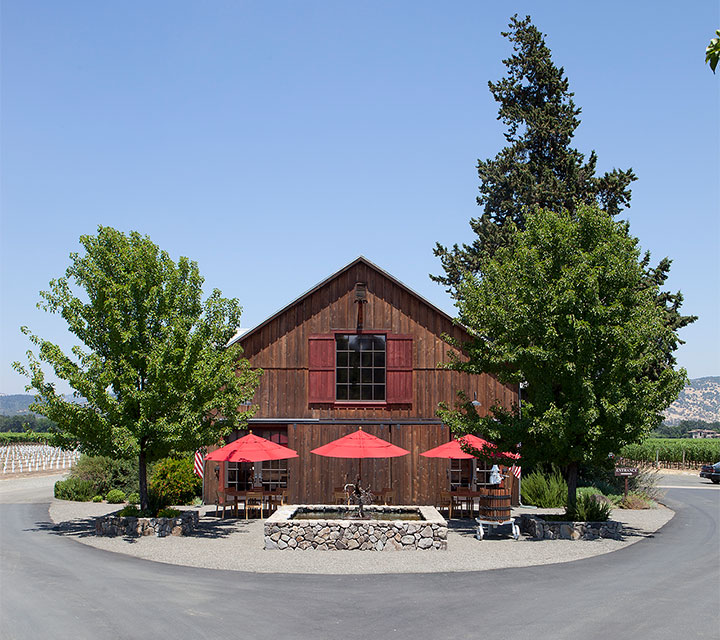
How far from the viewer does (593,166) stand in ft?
118

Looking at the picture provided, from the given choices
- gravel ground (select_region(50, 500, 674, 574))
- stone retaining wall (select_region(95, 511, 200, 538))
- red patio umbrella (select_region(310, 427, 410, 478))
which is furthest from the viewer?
red patio umbrella (select_region(310, 427, 410, 478))

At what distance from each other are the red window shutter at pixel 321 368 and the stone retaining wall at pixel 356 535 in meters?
7.77

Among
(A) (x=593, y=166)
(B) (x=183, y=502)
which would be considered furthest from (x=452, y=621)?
(A) (x=593, y=166)

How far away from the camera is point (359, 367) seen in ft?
80.7

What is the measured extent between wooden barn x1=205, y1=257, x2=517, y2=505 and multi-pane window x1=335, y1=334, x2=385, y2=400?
33 mm

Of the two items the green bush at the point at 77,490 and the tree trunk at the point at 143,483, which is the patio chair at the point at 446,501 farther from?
the green bush at the point at 77,490

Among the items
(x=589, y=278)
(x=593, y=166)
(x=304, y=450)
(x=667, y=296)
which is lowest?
(x=304, y=450)

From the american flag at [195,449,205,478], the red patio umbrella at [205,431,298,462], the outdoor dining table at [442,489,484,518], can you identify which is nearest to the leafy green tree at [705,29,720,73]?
the red patio umbrella at [205,431,298,462]

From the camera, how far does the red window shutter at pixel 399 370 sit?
24.3 m

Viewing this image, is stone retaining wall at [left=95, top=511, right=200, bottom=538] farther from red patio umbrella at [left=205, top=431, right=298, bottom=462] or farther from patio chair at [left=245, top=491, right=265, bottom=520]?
patio chair at [left=245, top=491, right=265, bottom=520]

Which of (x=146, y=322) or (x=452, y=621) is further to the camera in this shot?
(x=146, y=322)

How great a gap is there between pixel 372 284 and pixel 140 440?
9.55 m

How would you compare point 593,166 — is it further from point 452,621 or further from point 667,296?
point 452,621

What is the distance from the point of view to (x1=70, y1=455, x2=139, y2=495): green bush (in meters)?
27.3
